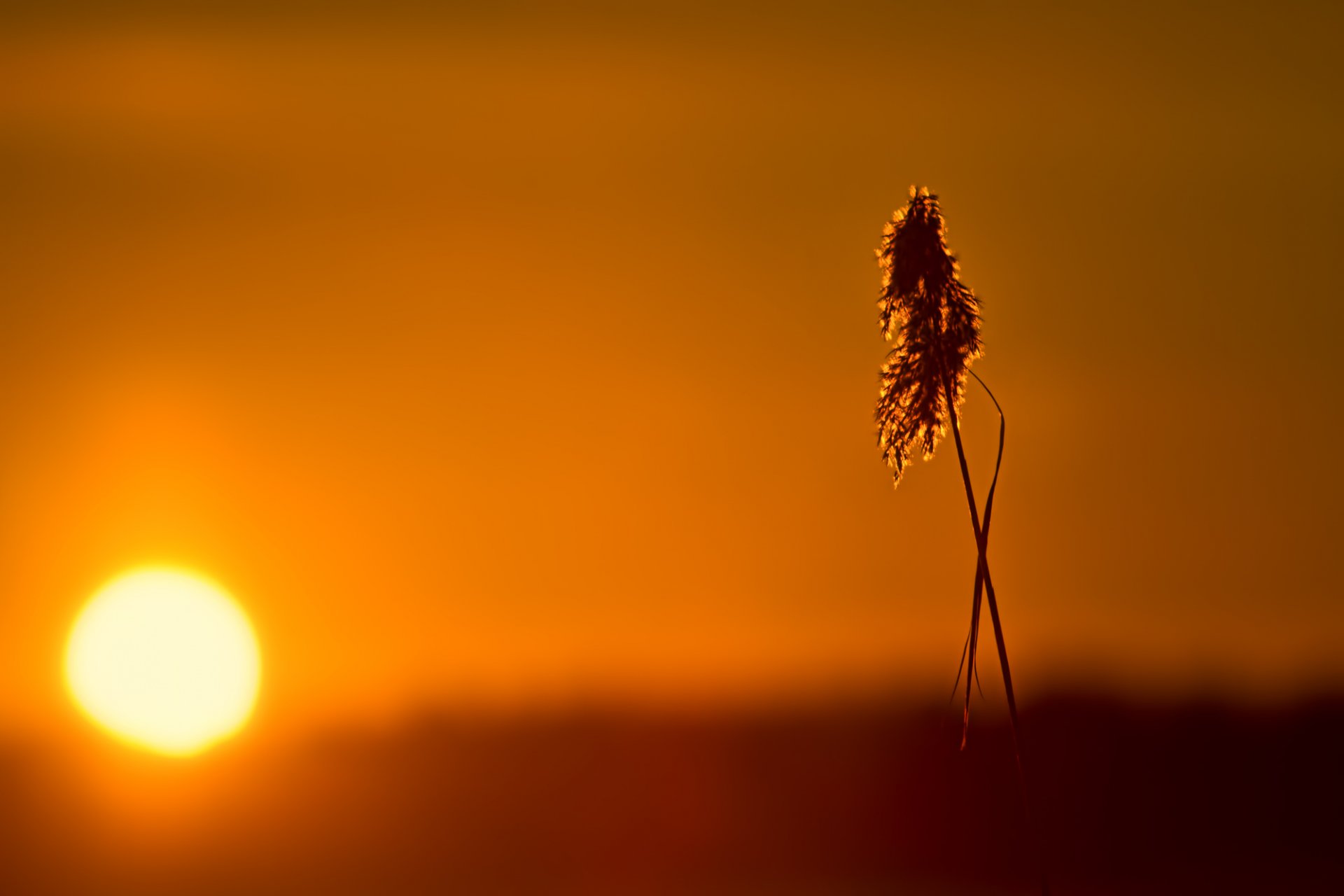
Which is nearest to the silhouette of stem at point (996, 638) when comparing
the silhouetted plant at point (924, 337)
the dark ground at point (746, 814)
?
the silhouetted plant at point (924, 337)

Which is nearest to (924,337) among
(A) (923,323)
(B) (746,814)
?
(A) (923,323)

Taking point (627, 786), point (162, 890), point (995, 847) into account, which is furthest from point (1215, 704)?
point (162, 890)

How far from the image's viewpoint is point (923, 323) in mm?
7051

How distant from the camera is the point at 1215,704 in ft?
319

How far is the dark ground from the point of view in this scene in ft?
228

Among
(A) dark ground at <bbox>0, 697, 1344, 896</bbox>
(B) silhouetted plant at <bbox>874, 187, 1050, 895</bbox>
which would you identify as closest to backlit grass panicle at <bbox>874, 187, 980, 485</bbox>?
(B) silhouetted plant at <bbox>874, 187, 1050, 895</bbox>

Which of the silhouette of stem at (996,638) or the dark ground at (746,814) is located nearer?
the silhouette of stem at (996,638)

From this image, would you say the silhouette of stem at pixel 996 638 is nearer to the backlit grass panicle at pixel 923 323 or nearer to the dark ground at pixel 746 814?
the backlit grass panicle at pixel 923 323

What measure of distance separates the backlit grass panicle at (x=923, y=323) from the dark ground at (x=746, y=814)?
51621 mm

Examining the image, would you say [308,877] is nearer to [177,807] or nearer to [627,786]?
[177,807]

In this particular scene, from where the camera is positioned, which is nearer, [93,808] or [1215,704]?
[93,808]

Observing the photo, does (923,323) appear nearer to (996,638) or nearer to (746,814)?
(996,638)

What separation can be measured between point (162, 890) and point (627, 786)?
63353mm

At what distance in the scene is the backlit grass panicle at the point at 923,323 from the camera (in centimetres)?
695
